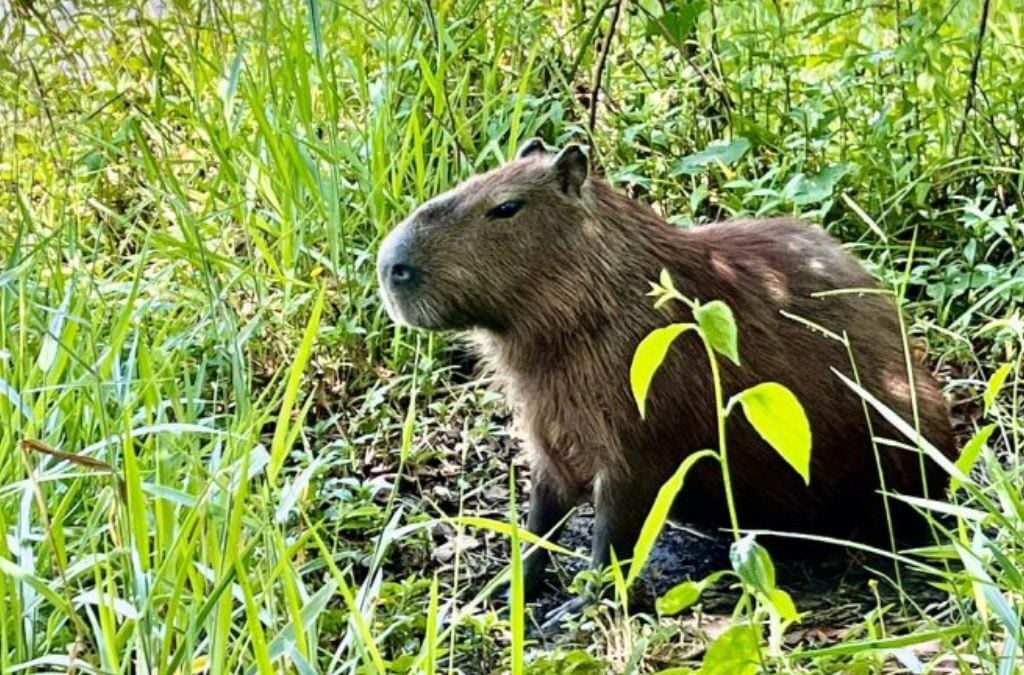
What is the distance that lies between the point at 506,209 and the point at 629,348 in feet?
1.28

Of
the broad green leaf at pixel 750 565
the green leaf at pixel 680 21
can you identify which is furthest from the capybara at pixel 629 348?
the broad green leaf at pixel 750 565

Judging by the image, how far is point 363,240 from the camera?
467cm

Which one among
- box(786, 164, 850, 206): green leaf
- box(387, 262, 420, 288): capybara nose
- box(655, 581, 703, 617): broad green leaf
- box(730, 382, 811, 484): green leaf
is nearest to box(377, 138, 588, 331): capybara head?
box(387, 262, 420, 288): capybara nose

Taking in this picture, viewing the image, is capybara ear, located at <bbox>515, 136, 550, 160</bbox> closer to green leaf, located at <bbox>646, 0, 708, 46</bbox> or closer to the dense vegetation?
the dense vegetation

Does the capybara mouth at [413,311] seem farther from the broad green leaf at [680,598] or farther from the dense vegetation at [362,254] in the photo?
the broad green leaf at [680,598]

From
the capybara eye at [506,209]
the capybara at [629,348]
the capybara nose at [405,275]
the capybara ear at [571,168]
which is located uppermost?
the capybara ear at [571,168]

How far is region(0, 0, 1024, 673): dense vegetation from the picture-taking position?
2.88m

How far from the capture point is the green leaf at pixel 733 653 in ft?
7.34

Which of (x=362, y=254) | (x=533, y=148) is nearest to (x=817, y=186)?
(x=533, y=148)

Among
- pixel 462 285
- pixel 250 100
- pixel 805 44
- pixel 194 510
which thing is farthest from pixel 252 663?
pixel 805 44

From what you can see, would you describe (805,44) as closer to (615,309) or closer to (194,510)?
(615,309)

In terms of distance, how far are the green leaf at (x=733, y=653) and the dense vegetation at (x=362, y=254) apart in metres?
0.40

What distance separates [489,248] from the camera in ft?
11.8

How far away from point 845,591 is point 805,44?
98.9 inches
